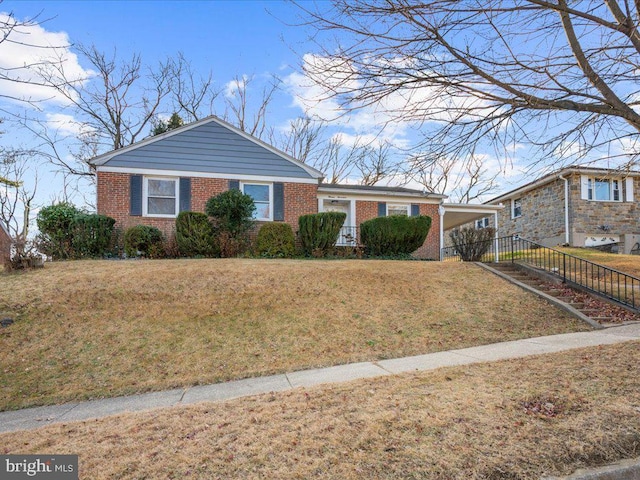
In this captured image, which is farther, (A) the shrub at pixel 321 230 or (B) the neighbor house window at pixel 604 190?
(B) the neighbor house window at pixel 604 190

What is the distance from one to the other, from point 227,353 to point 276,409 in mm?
3029

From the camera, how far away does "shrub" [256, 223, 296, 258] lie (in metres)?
13.9

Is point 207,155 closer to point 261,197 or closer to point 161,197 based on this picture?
point 161,197

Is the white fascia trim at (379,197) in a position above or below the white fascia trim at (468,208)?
above

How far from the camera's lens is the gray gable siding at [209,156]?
14406 millimetres

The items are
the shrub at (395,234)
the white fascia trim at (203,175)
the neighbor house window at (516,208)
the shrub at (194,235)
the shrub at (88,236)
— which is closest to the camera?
the shrub at (88,236)

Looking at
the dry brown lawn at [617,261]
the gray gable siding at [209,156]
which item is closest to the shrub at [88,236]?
the gray gable siding at [209,156]

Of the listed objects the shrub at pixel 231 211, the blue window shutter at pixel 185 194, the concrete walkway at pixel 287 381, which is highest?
the blue window shutter at pixel 185 194

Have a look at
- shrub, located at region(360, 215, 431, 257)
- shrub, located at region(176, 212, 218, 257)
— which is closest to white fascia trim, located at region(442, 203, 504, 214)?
shrub, located at region(360, 215, 431, 257)

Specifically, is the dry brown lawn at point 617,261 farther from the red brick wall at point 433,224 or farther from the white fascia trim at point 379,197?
the white fascia trim at point 379,197

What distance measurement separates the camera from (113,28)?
6.98 meters

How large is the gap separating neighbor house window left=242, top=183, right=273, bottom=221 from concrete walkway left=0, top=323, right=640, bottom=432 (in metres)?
9.85

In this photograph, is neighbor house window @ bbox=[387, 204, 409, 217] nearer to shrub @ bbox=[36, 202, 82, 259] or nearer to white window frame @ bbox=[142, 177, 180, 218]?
white window frame @ bbox=[142, 177, 180, 218]

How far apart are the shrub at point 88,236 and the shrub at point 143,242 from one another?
72 centimetres
